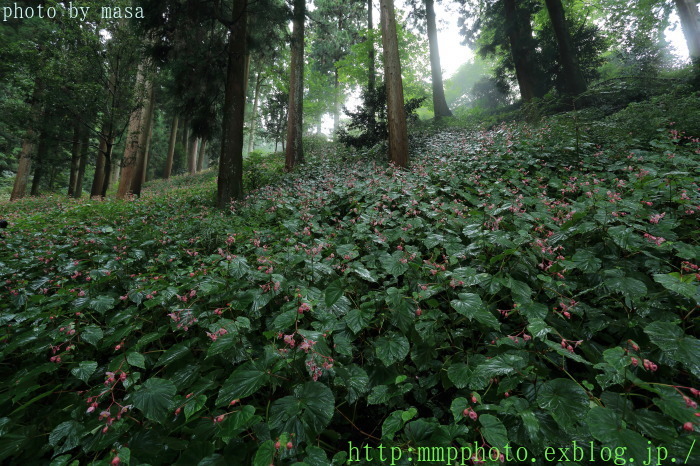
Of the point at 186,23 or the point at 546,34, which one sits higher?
the point at 546,34

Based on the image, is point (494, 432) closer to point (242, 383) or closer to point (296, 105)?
point (242, 383)

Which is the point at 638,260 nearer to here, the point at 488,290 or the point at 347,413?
the point at 488,290

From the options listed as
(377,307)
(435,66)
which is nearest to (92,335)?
(377,307)

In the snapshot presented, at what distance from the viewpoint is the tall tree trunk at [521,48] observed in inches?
484

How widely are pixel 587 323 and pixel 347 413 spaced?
1692 mm

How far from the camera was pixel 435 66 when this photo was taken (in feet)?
52.9

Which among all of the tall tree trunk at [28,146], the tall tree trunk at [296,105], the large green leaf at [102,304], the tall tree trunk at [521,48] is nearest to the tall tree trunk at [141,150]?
the tall tree trunk at [28,146]

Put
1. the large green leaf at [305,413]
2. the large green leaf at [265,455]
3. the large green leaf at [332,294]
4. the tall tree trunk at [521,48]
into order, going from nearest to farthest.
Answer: the large green leaf at [265,455] → the large green leaf at [305,413] → the large green leaf at [332,294] → the tall tree trunk at [521,48]

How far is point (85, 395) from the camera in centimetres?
177

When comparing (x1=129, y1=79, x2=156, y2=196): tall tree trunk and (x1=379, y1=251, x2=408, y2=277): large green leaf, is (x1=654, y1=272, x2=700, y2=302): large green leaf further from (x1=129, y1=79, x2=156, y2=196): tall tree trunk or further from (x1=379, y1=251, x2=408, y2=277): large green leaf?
(x1=129, y1=79, x2=156, y2=196): tall tree trunk

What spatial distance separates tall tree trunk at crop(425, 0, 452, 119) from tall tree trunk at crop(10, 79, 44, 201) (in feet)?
55.7

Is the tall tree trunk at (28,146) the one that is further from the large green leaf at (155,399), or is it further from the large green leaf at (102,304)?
the large green leaf at (155,399)

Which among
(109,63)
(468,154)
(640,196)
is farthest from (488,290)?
(109,63)

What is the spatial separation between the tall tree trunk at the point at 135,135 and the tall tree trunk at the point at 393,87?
9.30 metres
